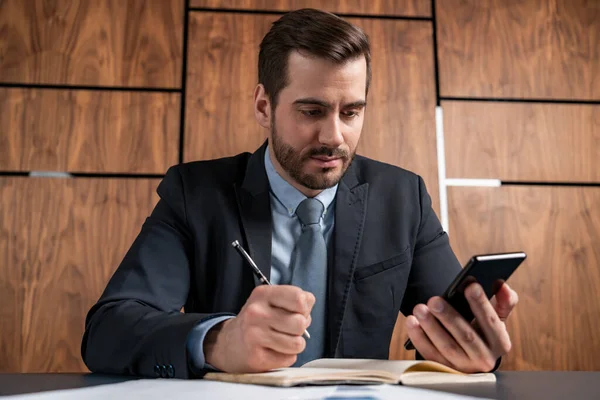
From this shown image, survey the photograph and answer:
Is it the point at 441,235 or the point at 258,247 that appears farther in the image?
the point at 441,235

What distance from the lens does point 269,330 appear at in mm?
855

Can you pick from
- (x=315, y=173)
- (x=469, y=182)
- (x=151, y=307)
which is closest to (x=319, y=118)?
(x=315, y=173)

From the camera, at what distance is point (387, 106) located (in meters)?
2.61

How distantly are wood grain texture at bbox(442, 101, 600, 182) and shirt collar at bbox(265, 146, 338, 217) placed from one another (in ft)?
4.04

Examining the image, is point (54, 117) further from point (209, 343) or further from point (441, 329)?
point (441, 329)

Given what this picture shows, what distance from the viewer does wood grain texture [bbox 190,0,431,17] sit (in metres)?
2.64

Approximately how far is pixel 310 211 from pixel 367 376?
670 mm

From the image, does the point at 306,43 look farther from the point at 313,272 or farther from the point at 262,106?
the point at 313,272

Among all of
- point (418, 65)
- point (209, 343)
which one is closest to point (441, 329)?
point (209, 343)

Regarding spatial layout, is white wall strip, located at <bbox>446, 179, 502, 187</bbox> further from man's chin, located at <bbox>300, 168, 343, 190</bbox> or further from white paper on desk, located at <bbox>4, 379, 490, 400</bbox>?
white paper on desk, located at <bbox>4, 379, 490, 400</bbox>

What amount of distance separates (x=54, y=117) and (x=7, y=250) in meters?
0.59

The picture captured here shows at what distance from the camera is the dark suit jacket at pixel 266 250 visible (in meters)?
1.35

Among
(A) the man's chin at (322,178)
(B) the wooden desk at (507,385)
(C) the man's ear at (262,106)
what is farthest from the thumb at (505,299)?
(C) the man's ear at (262,106)

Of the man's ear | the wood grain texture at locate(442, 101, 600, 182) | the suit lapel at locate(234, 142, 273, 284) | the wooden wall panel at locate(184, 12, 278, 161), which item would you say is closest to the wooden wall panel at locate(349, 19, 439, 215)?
the wood grain texture at locate(442, 101, 600, 182)
